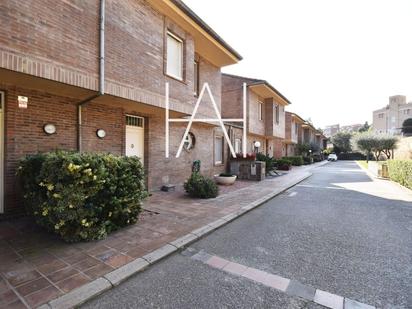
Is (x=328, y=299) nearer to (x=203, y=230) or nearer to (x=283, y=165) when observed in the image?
(x=203, y=230)

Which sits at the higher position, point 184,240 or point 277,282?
point 184,240

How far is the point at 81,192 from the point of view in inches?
147

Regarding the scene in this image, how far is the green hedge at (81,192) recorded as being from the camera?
12.1ft

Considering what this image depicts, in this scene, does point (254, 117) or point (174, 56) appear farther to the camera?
point (254, 117)

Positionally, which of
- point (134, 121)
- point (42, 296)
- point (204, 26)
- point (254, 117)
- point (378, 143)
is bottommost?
point (42, 296)

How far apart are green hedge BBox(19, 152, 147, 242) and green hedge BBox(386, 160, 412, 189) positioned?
480 inches

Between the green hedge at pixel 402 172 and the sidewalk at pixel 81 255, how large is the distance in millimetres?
9765

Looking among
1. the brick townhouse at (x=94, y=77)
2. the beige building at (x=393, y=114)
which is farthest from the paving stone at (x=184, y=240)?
the beige building at (x=393, y=114)

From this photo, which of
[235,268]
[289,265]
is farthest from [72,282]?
[289,265]

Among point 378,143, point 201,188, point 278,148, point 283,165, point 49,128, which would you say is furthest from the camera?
point 378,143

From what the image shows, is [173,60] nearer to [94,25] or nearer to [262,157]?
[94,25]

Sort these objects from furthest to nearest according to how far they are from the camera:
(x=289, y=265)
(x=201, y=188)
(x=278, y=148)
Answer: (x=278, y=148) → (x=201, y=188) → (x=289, y=265)

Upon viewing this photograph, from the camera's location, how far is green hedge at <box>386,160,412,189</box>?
34.6ft

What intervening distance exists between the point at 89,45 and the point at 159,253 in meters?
4.78
